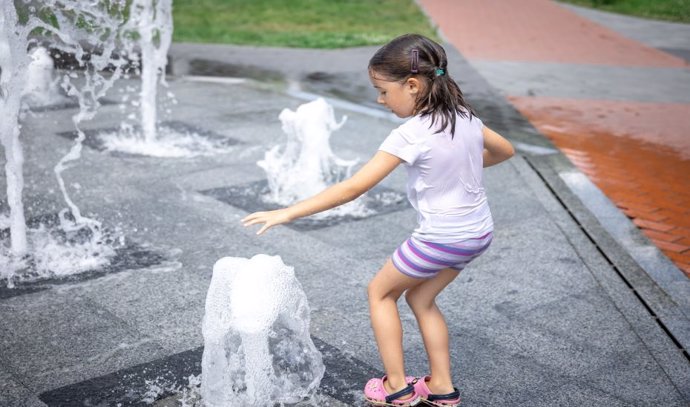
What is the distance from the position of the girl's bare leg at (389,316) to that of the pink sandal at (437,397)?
4.1 inches

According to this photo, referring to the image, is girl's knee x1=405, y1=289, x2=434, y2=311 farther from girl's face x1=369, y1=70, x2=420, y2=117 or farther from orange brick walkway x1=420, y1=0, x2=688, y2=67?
orange brick walkway x1=420, y1=0, x2=688, y2=67

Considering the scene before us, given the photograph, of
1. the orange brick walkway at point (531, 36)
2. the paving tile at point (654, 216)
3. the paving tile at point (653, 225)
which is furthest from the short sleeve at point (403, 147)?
the orange brick walkway at point (531, 36)

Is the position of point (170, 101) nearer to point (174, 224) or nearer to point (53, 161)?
point (53, 161)

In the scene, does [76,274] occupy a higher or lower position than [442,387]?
lower

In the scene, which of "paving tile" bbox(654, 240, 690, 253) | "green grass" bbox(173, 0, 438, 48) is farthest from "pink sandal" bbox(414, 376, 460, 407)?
"green grass" bbox(173, 0, 438, 48)

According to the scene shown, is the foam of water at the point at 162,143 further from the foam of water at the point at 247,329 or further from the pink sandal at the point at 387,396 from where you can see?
the pink sandal at the point at 387,396

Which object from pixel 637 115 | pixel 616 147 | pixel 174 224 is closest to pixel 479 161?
pixel 174 224

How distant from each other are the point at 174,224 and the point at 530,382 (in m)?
2.62

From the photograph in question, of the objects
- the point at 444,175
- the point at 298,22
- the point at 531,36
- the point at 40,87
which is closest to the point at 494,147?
the point at 444,175

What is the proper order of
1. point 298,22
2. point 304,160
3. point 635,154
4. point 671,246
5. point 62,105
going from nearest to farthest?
point 671,246 → point 304,160 → point 635,154 → point 62,105 → point 298,22

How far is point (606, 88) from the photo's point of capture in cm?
1144

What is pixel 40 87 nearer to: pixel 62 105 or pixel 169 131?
pixel 62 105

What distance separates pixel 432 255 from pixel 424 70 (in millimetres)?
627

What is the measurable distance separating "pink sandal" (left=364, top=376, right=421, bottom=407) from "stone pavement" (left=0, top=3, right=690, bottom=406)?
14cm
